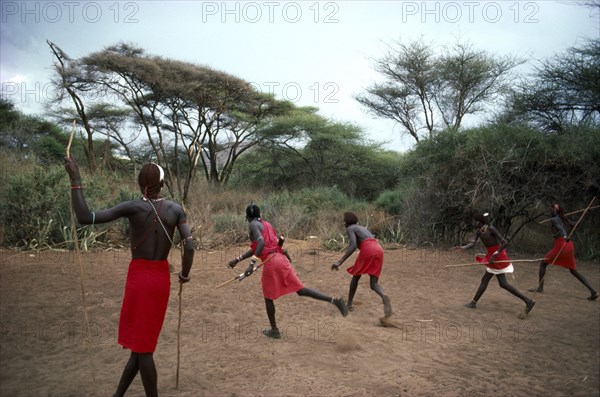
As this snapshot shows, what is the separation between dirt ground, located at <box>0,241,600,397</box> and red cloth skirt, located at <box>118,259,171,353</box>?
33cm

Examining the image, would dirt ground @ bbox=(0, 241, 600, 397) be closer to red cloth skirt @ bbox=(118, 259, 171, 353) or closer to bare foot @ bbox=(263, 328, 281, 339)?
bare foot @ bbox=(263, 328, 281, 339)

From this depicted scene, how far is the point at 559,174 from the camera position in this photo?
36.8ft

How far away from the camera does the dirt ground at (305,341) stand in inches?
159

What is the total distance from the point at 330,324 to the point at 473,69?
1838 cm

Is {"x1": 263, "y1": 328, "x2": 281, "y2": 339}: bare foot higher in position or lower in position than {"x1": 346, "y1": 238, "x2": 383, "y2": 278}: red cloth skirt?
lower

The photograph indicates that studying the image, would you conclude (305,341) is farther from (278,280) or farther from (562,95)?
(562,95)

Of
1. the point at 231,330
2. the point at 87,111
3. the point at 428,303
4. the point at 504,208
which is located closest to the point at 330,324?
the point at 231,330

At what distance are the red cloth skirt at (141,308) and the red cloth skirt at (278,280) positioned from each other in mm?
1902

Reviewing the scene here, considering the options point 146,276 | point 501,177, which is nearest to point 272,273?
point 146,276

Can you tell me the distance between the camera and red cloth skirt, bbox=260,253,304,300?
5.18 meters

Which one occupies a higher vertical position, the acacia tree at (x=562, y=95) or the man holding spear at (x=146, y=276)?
the acacia tree at (x=562, y=95)

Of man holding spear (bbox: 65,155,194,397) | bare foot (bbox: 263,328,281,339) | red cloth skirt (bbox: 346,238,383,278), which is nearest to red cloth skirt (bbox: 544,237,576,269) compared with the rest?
red cloth skirt (bbox: 346,238,383,278)

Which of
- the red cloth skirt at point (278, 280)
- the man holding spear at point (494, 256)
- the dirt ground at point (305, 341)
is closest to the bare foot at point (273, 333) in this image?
the dirt ground at point (305, 341)

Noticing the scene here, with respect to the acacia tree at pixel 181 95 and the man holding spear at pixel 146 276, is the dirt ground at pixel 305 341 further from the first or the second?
the acacia tree at pixel 181 95
